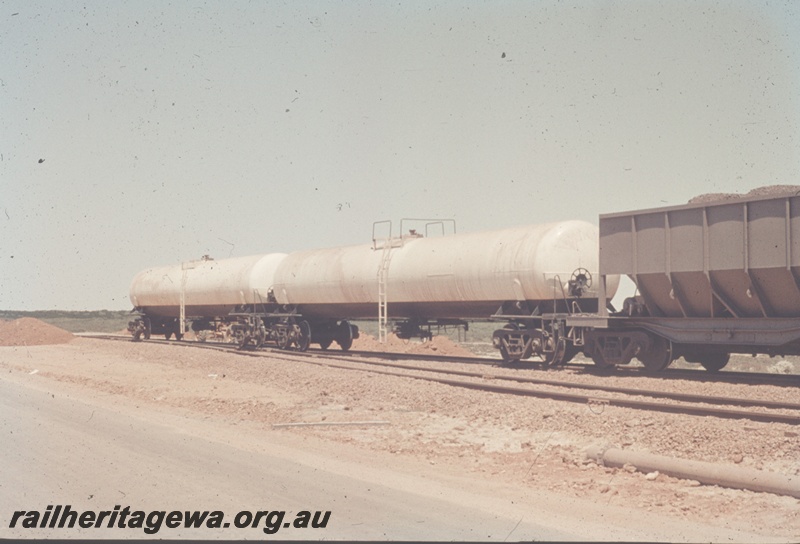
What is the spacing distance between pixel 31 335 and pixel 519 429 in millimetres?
39092

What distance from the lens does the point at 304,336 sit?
30328mm

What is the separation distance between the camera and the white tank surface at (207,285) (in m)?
32.2

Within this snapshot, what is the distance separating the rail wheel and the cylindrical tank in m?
2.36

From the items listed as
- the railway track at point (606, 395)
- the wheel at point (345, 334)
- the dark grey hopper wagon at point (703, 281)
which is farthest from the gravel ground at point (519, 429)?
the wheel at point (345, 334)

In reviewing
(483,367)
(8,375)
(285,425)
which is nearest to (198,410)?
(285,425)

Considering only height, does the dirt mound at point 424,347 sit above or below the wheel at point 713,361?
below

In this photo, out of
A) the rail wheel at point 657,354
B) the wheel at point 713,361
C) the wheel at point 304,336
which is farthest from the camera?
the wheel at point 304,336

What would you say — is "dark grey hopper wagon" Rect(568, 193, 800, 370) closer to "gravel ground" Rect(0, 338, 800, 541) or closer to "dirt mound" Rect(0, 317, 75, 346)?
"gravel ground" Rect(0, 338, 800, 541)

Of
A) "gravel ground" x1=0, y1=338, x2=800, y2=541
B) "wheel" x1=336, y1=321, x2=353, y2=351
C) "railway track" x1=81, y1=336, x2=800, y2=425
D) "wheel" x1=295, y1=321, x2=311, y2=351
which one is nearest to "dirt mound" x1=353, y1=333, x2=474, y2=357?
"wheel" x1=336, y1=321, x2=353, y2=351

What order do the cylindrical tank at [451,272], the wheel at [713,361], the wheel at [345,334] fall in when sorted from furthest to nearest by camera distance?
the wheel at [345,334]
the cylindrical tank at [451,272]
the wheel at [713,361]

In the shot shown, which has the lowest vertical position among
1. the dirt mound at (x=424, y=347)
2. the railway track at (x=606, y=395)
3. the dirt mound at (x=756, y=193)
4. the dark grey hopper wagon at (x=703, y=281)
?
the dirt mound at (x=424, y=347)

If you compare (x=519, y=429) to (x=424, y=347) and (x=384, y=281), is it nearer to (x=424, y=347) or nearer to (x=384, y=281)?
(x=384, y=281)

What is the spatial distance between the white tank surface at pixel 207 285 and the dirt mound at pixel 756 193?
722 inches

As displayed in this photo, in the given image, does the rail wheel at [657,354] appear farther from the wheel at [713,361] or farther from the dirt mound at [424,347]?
the dirt mound at [424,347]
